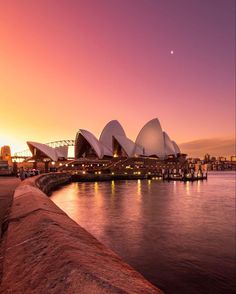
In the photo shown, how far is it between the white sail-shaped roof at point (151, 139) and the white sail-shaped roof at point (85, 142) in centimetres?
1797

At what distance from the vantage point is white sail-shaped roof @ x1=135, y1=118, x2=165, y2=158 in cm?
12999

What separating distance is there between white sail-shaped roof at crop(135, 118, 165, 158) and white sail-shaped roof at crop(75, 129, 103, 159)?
17971 millimetres

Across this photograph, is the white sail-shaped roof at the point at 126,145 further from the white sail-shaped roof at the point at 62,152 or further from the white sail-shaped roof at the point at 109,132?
the white sail-shaped roof at the point at 62,152

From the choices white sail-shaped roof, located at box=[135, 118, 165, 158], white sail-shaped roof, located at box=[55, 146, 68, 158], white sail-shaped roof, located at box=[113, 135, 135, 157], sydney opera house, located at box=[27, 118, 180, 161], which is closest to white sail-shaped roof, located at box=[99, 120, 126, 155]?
sydney opera house, located at box=[27, 118, 180, 161]

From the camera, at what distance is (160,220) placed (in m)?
25.6

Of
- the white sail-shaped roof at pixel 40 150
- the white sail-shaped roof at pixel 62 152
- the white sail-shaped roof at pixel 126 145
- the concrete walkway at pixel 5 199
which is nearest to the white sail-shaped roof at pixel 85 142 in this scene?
the white sail-shaped roof at pixel 126 145

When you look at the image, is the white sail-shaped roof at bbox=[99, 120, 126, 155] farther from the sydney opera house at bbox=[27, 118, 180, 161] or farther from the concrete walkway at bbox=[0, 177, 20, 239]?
the concrete walkway at bbox=[0, 177, 20, 239]

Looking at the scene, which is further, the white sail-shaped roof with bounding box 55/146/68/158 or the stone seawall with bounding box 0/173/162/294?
the white sail-shaped roof with bounding box 55/146/68/158

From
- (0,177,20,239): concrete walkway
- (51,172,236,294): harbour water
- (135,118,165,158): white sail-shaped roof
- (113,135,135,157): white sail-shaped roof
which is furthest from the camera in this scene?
(135,118,165,158): white sail-shaped roof

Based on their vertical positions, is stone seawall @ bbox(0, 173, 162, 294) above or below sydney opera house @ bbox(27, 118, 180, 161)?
below

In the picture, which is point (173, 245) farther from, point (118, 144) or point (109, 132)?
point (118, 144)

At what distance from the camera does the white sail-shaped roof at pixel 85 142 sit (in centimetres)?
12104

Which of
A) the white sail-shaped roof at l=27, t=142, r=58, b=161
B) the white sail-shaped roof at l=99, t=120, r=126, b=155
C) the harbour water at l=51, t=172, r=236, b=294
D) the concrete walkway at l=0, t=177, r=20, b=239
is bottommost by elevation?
the harbour water at l=51, t=172, r=236, b=294

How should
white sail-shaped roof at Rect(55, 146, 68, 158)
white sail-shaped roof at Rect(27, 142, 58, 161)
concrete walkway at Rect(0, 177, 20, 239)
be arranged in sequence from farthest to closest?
1. white sail-shaped roof at Rect(55, 146, 68, 158)
2. white sail-shaped roof at Rect(27, 142, 58, 161)
3. concrete walkway at Rect(0, 177, 20, 239)
